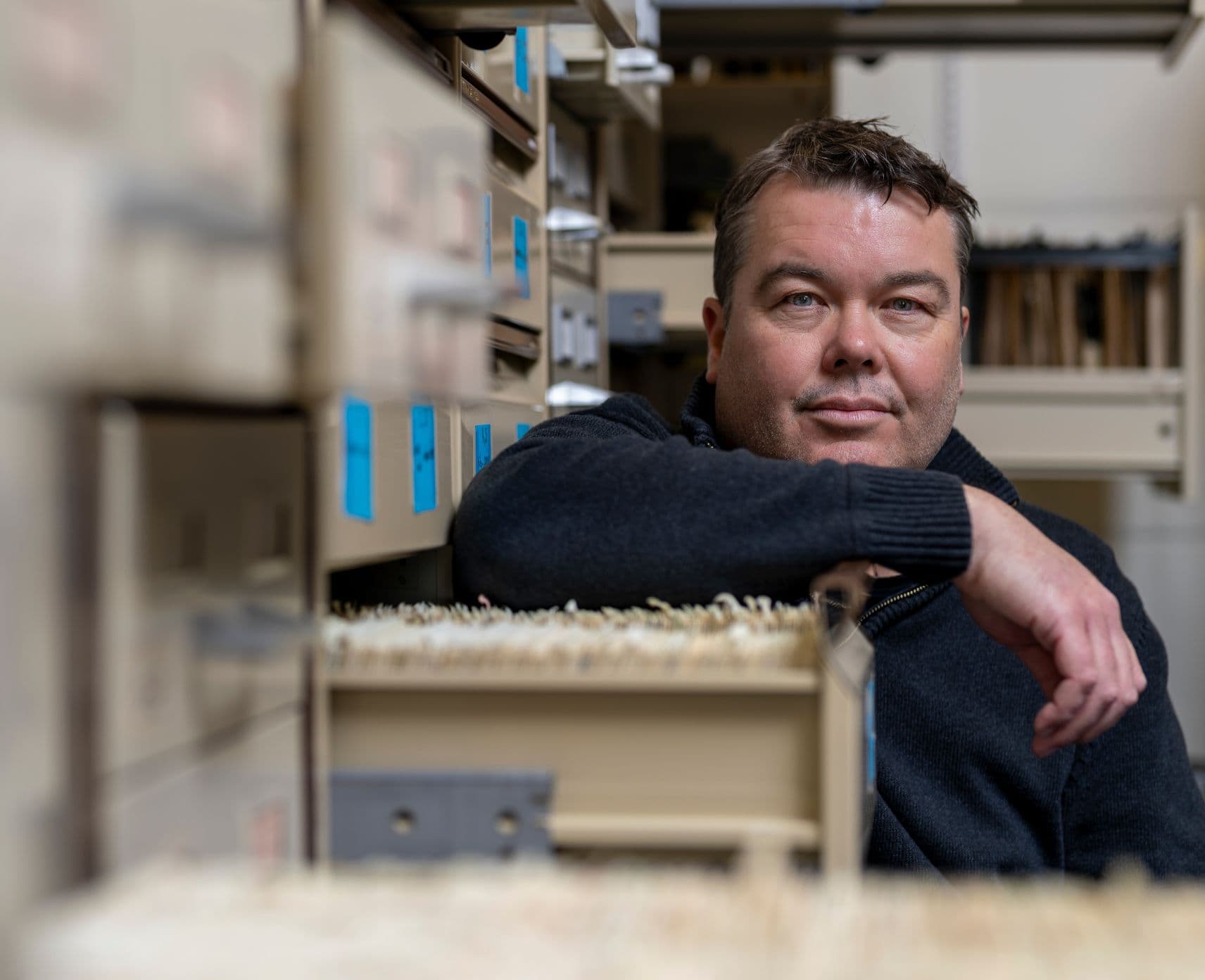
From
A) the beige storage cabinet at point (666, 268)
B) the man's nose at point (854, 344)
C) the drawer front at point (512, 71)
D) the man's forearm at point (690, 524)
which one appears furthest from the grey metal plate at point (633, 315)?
the man's forearm at point (690, 524)

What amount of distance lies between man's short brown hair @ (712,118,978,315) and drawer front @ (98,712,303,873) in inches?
36.2

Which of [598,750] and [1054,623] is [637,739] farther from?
[1054,623]

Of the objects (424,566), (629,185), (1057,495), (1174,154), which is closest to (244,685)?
(424,566)

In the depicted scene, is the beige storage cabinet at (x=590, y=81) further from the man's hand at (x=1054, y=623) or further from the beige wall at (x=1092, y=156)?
the beige wall at (x=1092, y=156)

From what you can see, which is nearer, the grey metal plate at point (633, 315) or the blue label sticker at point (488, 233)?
the blue label sticker at point (488, 233)

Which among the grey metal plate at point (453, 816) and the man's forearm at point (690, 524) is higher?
the man's forearm at point (690, 524)

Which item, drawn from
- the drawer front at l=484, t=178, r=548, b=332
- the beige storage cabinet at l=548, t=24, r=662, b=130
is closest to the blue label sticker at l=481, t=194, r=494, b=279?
the drawer front at l=484, t=178, r=548, b=332

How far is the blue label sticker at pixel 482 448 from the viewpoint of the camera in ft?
4.08

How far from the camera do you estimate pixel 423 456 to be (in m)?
1.03

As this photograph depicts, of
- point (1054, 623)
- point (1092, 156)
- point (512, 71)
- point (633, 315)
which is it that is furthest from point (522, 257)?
point (1092, 156)

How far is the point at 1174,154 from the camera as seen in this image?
9.84 ft

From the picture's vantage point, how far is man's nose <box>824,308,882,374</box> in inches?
51.6

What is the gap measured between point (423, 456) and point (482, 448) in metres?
0.24

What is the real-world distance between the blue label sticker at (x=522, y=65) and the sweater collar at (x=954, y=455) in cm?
39
